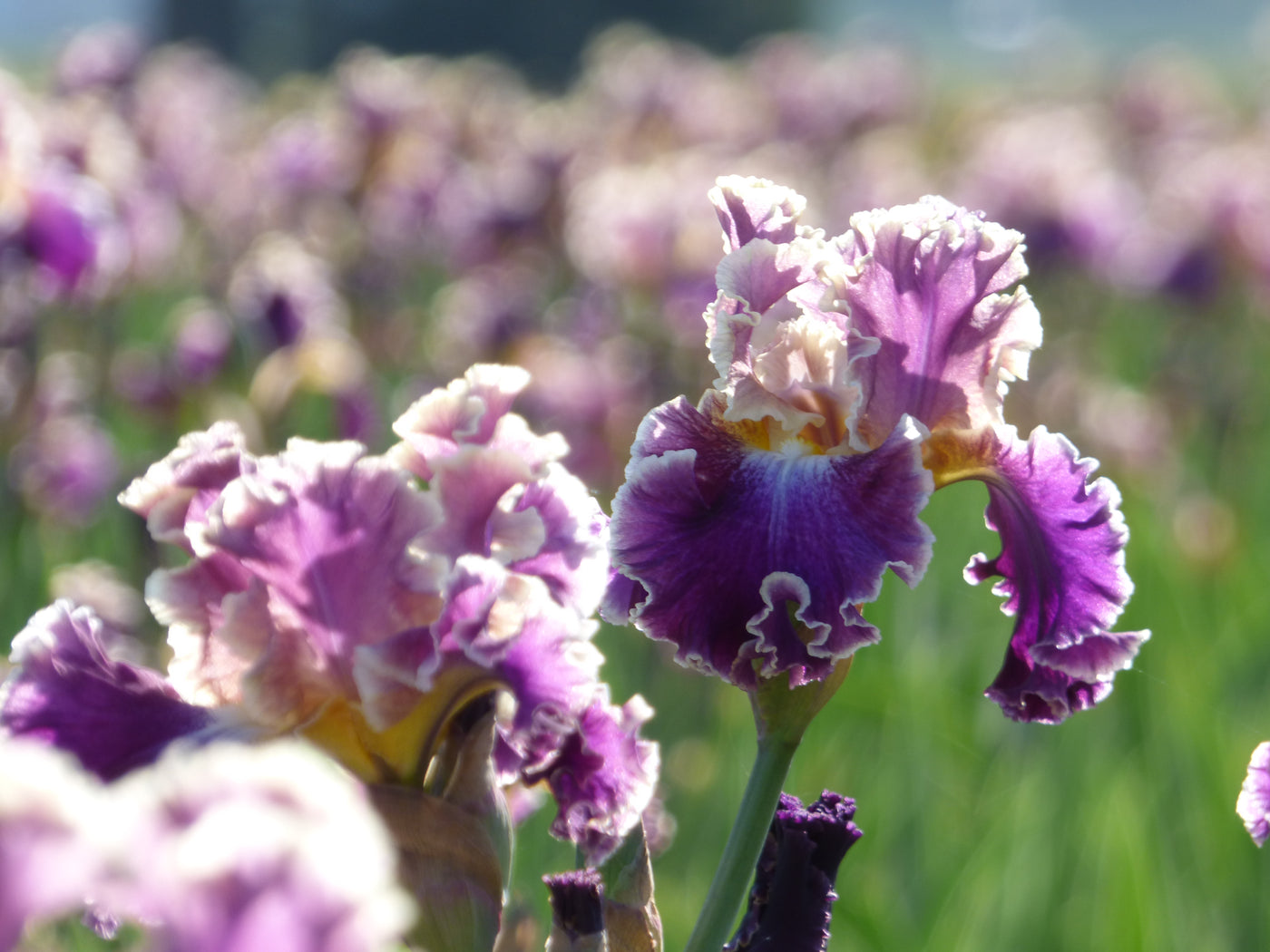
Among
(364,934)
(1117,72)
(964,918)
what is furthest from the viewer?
(1117,72)

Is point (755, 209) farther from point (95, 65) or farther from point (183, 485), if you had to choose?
point (95, 65)

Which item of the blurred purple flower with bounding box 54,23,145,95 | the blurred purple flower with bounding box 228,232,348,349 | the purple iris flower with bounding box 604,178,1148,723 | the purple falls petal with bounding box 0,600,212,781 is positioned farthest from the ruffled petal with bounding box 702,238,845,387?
the blurred purple flower with bounding box 54,23,145,95

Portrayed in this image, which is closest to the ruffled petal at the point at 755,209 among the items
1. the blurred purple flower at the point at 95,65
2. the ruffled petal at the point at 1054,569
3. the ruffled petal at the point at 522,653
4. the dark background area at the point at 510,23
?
the ruffled petal at the point at 1054,569

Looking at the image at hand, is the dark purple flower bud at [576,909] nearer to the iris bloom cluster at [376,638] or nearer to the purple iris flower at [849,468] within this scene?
the iris bloom cluster at [376,638]

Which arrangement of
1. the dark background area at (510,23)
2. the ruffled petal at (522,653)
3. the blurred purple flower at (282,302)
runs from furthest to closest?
the dark background area at (510,23) → the blurred purple flower at (282,302) → the ruffled petal at (522,653)

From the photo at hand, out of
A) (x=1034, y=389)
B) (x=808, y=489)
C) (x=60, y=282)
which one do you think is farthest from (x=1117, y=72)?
(x=808, y=489)

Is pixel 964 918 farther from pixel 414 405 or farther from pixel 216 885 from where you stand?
pixel 216 885
